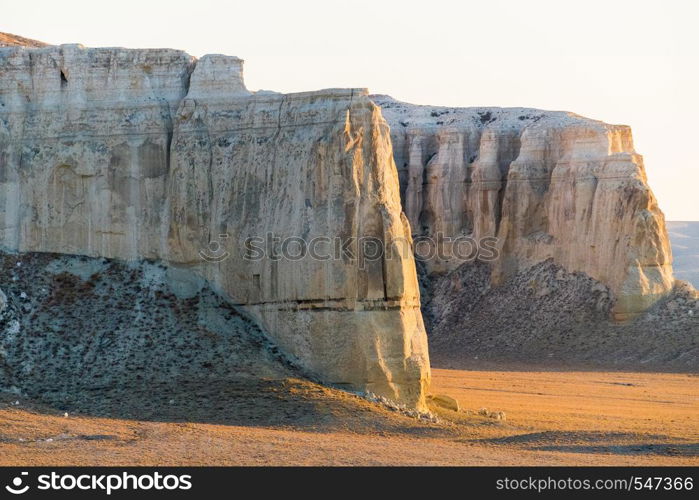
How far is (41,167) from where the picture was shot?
143ft

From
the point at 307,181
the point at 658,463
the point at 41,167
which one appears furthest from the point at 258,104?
the point at 658,463

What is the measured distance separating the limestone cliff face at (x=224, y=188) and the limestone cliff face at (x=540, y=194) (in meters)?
27.9

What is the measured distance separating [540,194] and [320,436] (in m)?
38.0

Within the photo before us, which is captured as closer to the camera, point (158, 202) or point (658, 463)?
point (658, 463)

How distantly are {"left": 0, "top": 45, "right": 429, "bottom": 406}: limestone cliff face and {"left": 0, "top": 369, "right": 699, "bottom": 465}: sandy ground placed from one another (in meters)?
1.84

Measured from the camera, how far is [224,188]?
42.8 meters

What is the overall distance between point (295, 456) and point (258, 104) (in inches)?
452

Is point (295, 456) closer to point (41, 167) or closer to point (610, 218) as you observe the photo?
point (41, 167)

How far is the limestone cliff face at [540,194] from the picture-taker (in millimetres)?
68375
